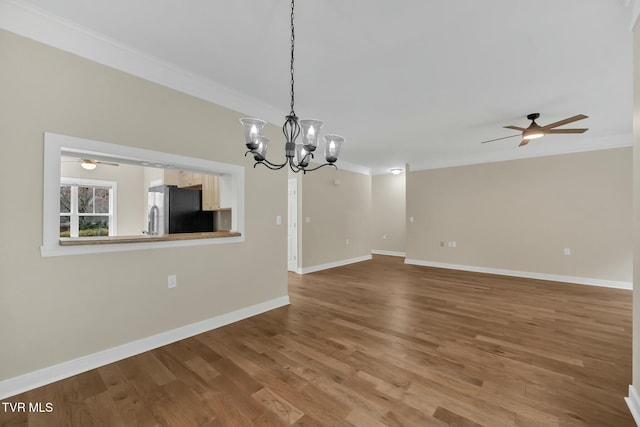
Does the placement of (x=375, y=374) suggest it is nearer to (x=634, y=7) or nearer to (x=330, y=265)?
(x=634, y=7)

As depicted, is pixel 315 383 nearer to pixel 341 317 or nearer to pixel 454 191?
pixel 341 317

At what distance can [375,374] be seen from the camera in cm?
206

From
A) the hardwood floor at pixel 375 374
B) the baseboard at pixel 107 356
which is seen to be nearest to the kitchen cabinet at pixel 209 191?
the baseboard at pixel 107 356

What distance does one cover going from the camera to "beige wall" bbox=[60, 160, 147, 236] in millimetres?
6137

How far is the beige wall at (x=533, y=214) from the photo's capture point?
A: 468cm

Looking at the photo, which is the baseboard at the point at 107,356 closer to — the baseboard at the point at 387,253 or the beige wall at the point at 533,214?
the beige wall at the point at 533,214

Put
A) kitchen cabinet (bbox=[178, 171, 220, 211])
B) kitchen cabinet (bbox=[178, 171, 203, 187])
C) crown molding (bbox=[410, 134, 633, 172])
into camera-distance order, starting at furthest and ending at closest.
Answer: crown molding (bbox=[410, 134, 633, 172])
kitchen cabinet (bbox=[178, 171, 203, 187])
kitchen cabinet (bbox=[178, 171, 220, 211])

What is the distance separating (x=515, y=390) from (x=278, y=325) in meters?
2.16

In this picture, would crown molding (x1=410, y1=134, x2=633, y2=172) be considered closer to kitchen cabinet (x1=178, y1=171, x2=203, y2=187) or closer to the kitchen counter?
kitchen cabinet (x1=178, y1=171, x2=203, y2=187)

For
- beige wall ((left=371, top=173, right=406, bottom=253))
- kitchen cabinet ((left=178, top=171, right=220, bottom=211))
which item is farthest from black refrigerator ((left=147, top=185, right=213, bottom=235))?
beige wall ((left=371, top=173, right=406, bottom=253))

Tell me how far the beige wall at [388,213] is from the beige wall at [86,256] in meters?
6.22

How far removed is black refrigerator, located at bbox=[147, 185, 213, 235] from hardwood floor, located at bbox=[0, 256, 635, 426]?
5.31 feet

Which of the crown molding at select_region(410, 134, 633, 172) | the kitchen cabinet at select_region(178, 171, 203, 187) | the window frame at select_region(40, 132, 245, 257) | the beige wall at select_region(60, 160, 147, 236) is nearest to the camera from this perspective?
the window frame at select_region(40, 132, 245, 257)

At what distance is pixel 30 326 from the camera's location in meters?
1.88
